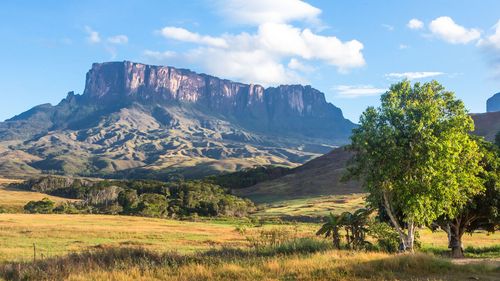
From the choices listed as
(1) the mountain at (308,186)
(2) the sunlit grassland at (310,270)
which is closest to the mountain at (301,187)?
(1) the mountain at (308,186)

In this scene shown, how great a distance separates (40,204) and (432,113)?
112562mm

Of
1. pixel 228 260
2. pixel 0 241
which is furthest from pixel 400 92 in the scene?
pixel 0 241

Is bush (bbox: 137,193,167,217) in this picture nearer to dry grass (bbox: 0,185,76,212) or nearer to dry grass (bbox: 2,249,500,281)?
dry grass (bbox: 0,185,76,212)

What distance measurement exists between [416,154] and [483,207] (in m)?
9.39

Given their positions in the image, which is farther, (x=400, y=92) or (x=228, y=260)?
(x=400, y=92)

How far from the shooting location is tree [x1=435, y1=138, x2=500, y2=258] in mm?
29234

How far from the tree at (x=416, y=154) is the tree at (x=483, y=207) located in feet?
7.38

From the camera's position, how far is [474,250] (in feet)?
112

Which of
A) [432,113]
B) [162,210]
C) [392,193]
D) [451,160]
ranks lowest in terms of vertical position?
[162,210]

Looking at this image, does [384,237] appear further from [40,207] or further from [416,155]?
[40,207]

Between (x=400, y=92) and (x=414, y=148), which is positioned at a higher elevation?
(x=400, y=92)

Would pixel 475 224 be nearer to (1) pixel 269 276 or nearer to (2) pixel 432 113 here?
(2) pixel 432 113

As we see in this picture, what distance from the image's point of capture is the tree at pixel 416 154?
24.9 meters

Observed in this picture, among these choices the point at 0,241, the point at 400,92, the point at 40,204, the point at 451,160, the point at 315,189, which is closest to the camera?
the point at 451,160
